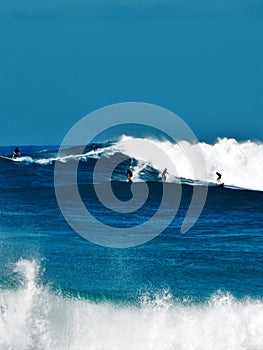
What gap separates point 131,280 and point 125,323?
3.25 meters

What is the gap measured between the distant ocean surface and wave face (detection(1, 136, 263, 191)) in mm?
6531

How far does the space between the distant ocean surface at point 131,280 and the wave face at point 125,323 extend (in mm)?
29

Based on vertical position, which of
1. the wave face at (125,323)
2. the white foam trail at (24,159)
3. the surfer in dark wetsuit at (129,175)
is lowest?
the wave face at (125,323)

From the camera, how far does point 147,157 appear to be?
172 feet

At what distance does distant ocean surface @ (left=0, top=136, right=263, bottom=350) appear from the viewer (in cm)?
2255

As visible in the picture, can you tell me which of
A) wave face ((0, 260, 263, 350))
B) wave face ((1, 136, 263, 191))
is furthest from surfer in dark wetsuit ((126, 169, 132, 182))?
wave face ((0, 260, 263, 350))

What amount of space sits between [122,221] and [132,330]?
12.1 m

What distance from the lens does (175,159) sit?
53812 mm

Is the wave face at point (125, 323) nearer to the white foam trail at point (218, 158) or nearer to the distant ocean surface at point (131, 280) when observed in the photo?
the distant ocean surface at point (131, 280)

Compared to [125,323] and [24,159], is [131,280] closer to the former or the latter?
[125,323]

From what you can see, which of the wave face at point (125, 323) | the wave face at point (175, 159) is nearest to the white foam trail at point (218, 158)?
the wave face at point (175, 159)

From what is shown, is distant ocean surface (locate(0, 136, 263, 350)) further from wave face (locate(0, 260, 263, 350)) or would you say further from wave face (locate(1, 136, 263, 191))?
wave face (locate(1, 136, 263, 191))

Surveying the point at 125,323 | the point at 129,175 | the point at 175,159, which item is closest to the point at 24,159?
the point at 129,175

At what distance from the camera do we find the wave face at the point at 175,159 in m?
47.9
